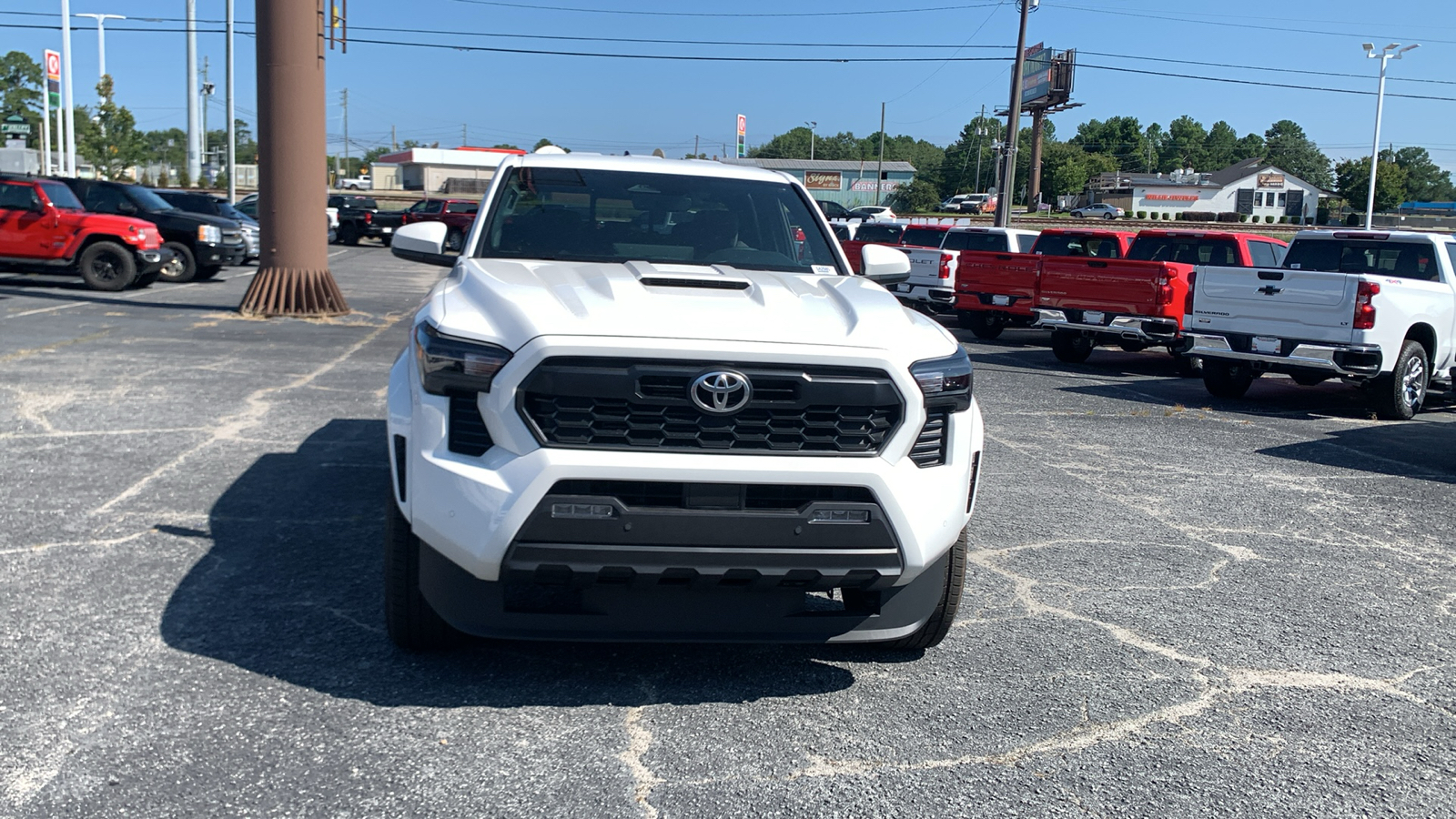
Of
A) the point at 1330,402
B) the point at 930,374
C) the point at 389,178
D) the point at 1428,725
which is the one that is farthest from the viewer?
the point at 389,178

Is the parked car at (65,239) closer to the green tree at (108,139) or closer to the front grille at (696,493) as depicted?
the front grille at (696,493)

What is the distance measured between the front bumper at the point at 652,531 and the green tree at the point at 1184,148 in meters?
187

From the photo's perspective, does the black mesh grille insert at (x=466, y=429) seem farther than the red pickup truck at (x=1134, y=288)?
No

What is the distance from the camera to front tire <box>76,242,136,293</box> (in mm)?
18516

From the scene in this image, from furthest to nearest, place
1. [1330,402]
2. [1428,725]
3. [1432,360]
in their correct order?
[1330,402] < [1432,360] < [1428,725]

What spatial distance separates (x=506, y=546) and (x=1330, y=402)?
11.8m

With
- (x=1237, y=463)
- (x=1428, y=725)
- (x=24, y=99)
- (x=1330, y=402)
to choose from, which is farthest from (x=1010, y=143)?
(x=24, y=99)

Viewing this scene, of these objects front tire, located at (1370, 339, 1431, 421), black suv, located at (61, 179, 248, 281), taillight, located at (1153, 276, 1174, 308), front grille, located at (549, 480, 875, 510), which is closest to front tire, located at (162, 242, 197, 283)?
black suv, located at (61, 179, 248, 281)

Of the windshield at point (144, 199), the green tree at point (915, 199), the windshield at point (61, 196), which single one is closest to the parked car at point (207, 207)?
the windshield at point (144, 199)

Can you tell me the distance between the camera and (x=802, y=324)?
3723 millimetres

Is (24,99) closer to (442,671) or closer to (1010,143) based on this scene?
(1010,143)

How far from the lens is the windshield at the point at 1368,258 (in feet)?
40.5

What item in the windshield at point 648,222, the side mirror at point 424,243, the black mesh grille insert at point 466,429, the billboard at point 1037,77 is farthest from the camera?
the billboard at point 1037,77

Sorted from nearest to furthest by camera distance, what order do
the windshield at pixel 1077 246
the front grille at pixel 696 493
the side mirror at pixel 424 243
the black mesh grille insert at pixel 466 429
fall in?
the front grille at pixel 696 493 < the black mesh grille insert at pixel 466 429 < the side mirror at pixel 424 243 < the windshield at pixel 1077 246
